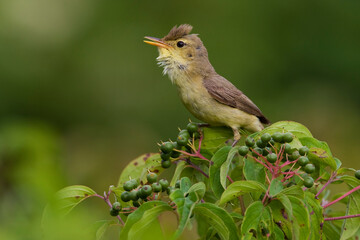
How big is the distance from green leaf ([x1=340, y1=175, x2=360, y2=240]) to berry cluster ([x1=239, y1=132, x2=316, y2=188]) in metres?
0.17

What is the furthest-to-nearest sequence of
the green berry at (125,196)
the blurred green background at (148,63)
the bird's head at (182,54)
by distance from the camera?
the blurred green background at (148,63) → the bird's head at (182,54) → the green berry at (125,196)

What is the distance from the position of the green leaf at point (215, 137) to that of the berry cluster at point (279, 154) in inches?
15.0

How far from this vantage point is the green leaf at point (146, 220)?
6.81ft

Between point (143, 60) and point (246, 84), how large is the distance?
184 cm

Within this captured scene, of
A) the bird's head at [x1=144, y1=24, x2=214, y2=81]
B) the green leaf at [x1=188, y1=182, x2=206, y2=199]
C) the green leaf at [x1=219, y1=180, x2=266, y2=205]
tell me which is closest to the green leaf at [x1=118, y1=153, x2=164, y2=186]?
the green leaf at [x1=188, y1=182, x2=206, y2=199]

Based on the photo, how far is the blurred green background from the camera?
927cm

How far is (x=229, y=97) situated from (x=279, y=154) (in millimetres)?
1726


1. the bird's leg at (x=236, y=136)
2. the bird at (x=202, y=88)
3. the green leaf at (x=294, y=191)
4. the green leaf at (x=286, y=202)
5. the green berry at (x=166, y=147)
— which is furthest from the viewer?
the bird at (x=202, y=88)

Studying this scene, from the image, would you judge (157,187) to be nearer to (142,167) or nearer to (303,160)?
(142,167)

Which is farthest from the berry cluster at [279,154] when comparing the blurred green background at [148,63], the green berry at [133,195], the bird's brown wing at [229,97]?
the blurred green background at [148,63]

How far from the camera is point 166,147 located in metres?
2.82

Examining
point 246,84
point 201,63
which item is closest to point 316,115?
point 246,84

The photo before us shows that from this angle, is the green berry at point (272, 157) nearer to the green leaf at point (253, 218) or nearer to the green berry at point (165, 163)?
the green leaf at point (253, 218)

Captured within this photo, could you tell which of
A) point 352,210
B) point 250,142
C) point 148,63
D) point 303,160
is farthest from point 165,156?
point 148,63
